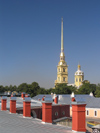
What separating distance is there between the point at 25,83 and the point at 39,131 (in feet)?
302

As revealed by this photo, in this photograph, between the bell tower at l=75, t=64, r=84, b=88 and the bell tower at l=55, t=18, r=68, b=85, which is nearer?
the bell tower at l=75, t=64, r=84, b=88

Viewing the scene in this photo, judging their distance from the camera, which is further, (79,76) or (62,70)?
(62,70)

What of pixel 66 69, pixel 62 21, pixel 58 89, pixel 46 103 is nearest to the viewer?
pixel 46 103

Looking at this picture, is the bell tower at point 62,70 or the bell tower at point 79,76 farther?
the bell tower at point 62,70

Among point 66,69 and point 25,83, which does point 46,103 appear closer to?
point 25,83

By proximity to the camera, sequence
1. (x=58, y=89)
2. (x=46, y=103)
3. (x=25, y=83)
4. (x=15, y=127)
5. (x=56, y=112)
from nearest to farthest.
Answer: (x=15, y=127) < (x=46, y=103) < (x=56, y=112) < (x=58, y=89) < (x=25, y=83)

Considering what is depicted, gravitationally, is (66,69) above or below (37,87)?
above

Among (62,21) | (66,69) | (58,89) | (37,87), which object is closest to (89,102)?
(58,89)

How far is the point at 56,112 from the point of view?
110 feet

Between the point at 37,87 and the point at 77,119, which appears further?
the point at 37,87

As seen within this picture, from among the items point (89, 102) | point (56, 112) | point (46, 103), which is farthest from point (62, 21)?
point (46, 103)

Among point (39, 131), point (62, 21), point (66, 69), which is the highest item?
point (62, 21)

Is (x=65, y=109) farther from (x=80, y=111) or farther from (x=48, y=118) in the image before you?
(x=80, y=111)

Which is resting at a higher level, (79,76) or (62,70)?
(62,70)
